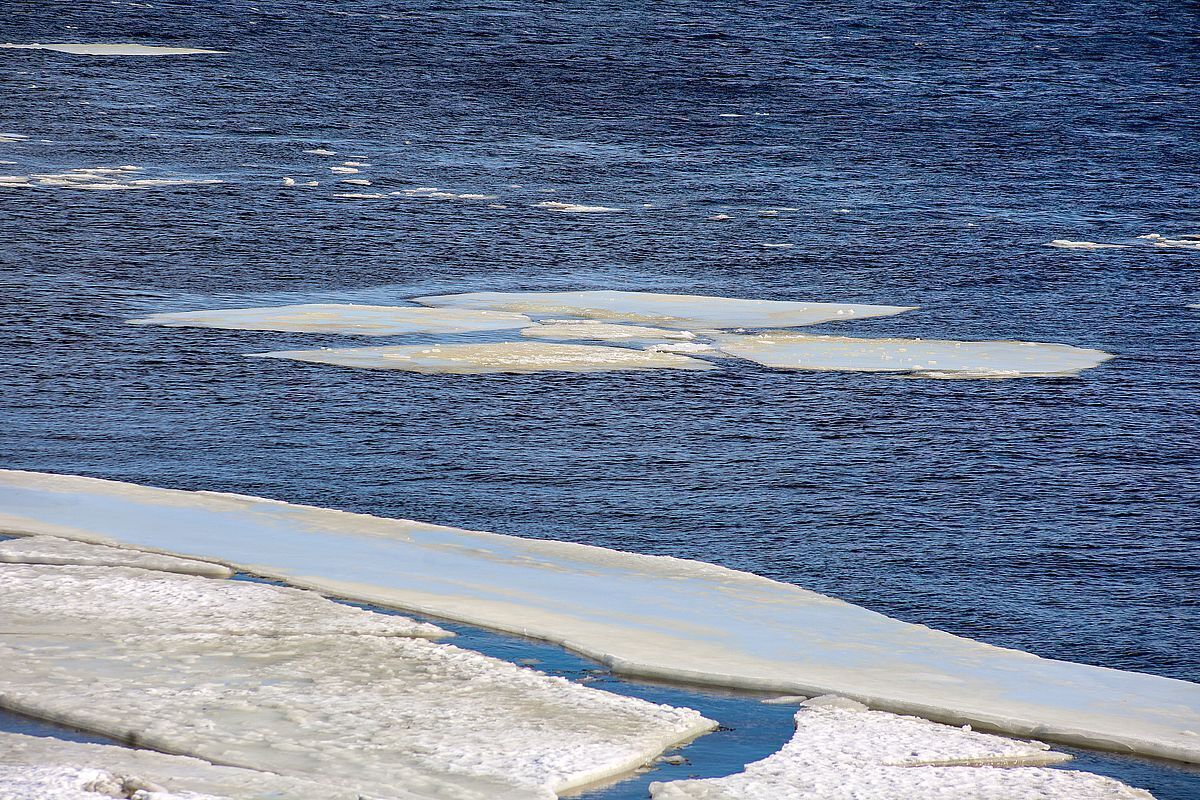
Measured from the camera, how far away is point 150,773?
3.17 meters

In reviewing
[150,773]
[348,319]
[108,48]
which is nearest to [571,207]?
[348,319]

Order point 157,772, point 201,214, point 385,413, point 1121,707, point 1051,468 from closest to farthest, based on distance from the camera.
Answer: point 157,772 → point 1121,707 → point 1051,468 → point 385,413 → point 201,214

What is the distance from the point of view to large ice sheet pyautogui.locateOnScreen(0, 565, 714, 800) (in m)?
3.29

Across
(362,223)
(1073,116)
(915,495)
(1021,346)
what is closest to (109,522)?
(915,495)

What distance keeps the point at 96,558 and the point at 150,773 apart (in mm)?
1417

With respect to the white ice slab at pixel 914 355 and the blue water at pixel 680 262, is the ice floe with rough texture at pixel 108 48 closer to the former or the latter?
the blue water at pixel 680 262

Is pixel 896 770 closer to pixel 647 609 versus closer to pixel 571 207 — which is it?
pixel 647 609

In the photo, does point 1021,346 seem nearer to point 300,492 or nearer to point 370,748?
point 300,492

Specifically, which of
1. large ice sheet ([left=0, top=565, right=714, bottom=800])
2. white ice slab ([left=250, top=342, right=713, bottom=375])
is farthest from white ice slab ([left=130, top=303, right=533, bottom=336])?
large ice sheet ([left=0, top=565, right=714, bottom=800])

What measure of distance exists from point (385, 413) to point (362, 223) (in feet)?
13.9

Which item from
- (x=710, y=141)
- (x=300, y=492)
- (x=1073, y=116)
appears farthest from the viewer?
(x=1073, y=116)

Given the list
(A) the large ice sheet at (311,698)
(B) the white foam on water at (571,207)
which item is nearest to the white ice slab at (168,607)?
(A) the large ice sheet at (311,698)

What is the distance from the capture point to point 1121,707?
365 centimetres

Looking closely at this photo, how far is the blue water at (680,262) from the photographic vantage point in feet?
16.2
